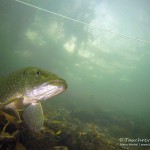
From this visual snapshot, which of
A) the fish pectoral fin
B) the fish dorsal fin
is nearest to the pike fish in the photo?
the fish pectoral fin

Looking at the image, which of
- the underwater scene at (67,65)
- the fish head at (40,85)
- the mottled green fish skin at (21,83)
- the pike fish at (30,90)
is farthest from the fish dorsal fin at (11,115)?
the fish head at (40,85)

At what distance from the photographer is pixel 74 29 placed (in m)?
30.9

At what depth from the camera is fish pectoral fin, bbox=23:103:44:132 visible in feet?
11.0

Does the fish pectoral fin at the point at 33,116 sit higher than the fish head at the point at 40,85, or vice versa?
the fish head at the point at 40,85

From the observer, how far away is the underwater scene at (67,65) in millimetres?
3379

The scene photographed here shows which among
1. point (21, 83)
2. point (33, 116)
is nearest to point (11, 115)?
point (33, 116)

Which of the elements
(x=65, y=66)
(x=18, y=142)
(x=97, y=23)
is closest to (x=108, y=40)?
(x=97, y=23)

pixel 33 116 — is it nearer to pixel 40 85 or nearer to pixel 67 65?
pixel 40 85

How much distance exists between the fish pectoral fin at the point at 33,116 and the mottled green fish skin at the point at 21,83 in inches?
14.5

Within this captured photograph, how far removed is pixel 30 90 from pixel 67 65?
49119mm

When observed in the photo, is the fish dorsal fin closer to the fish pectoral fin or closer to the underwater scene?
the underwater scene

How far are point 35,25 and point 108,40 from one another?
14.3 m

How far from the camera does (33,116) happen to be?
3.43 meters

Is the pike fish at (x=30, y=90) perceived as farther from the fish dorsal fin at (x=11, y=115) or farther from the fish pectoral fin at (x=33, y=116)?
the fish dorsal fin at (x=11, y=115)
